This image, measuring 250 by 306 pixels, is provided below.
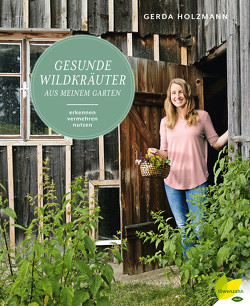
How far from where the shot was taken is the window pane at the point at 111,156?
5102 mm

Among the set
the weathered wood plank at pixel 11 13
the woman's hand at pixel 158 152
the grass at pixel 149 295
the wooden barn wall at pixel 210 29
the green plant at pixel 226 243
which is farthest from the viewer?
the weathered wood plank at pixel 11 13

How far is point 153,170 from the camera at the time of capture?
12.8 feet

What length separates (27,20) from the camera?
5098 millimetres

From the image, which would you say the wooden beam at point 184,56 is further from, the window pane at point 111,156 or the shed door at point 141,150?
the window pane at point 111,156

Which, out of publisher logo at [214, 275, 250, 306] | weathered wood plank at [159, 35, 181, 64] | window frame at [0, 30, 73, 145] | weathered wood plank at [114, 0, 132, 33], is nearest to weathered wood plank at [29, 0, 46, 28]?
window frame at [0, 30, 73, 145]

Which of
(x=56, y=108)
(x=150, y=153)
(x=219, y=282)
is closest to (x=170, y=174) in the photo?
(x=150, y=153)

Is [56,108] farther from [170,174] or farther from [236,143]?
[236,143]

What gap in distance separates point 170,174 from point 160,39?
6.98ft

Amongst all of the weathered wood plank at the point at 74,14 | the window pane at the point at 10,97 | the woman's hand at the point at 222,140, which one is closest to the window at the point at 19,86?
the window pane at the point at 10,97

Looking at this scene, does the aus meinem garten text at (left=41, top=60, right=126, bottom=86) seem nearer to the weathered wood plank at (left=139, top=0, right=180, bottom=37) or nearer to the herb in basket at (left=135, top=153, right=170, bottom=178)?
the weathered wood plank at (left=139, top=0, right=180, bottom=37)

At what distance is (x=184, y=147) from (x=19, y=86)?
2480mm

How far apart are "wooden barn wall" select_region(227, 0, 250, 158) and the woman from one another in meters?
0.79

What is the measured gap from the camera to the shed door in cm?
445

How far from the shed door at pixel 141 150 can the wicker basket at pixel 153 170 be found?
22.0 inches
